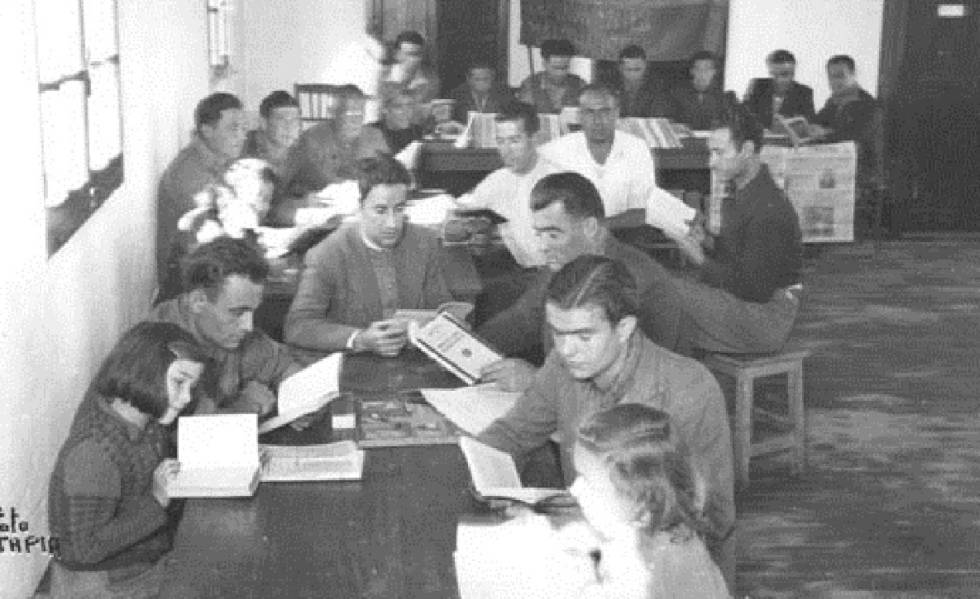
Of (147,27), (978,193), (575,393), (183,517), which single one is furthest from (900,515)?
(978,193)

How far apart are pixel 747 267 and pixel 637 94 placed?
524cm

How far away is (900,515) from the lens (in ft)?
20.9

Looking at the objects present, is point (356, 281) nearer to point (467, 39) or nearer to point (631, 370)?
point (631, 370)

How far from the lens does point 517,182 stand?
769 cm

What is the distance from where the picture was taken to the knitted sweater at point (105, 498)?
4.02m

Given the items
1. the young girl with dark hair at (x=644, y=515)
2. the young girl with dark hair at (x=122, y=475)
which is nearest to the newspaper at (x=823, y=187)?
the young girl with dark hair at (x=122, y=475)

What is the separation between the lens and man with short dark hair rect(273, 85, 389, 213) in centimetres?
898

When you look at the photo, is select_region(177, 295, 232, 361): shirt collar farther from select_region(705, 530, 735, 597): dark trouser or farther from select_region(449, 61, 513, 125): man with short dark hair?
select_region(449, 61, 513, 125): man with short dark hair

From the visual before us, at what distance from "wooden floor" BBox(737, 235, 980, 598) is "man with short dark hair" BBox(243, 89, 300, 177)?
Result: 9.87 ft

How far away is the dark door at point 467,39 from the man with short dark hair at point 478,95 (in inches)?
39.9

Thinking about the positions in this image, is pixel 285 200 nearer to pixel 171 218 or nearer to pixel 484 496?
pixel 171 218

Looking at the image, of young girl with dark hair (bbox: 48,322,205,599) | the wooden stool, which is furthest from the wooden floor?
young girl with dark hair (bbox: 48,322,205,599)

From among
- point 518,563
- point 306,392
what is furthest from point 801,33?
point 518,563

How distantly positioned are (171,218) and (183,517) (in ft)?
12.6
